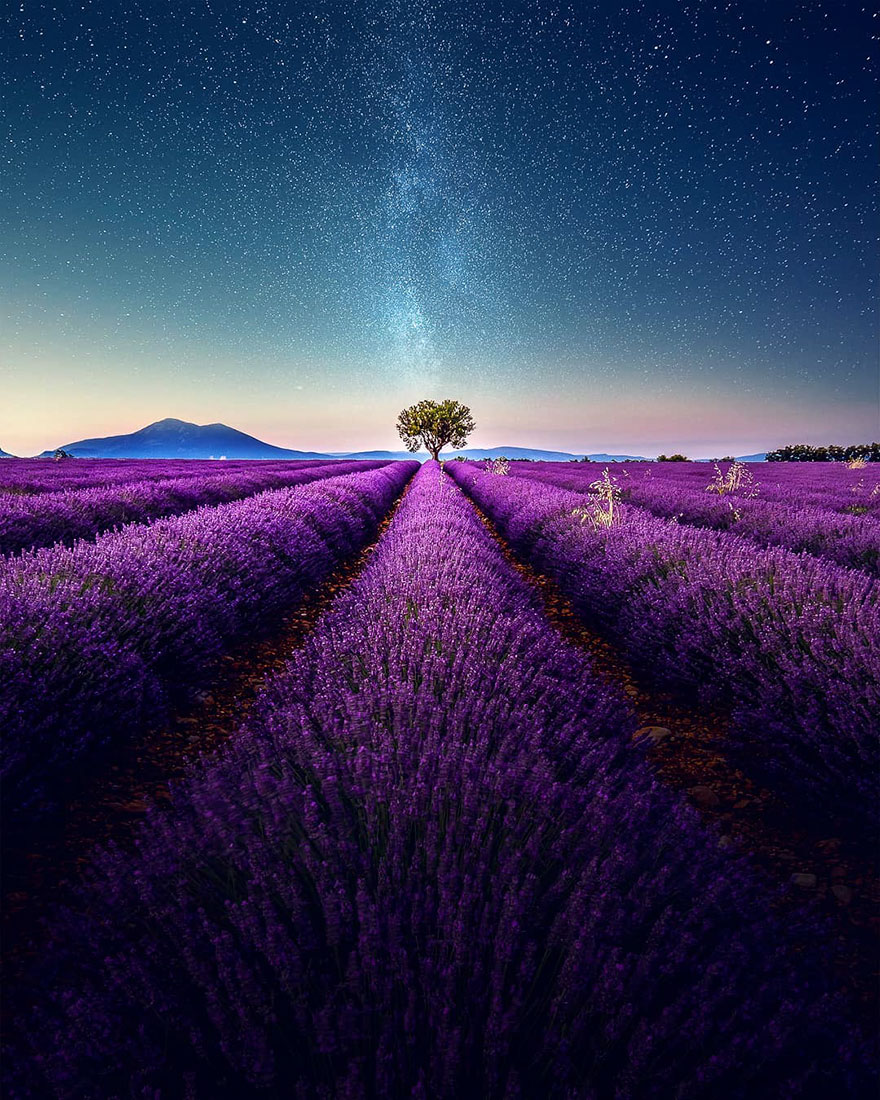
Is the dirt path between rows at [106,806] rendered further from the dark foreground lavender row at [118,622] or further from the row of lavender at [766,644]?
the row of lavender at [766,644]

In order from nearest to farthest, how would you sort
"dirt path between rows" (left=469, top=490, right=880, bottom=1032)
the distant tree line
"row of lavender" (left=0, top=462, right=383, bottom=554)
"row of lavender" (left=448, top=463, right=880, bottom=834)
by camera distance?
"dirt path between rows" (left=469, top=490, right=880, bottom=1032) → "row of lavender" (left=448, top=463, right=880, bottom=834) → "row of lavender" (left=0, top=462, right=383, bottom=554) → the distant tree line

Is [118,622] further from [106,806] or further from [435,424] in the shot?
[435,424]

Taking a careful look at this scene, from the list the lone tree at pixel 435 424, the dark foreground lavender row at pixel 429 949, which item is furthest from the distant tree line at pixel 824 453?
the dark foreground lavender row at pixel 429 949

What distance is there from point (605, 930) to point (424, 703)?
0.77m

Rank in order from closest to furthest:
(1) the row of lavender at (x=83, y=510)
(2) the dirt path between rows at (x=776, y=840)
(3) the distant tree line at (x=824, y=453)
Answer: (2) the dirt path between rows at (x=776, y=840) < (1) the row of lavender at (x=83, y=510) < (3) the distant tree line at (x=824, y=453)

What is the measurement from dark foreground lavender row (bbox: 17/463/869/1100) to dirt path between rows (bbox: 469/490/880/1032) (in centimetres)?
25

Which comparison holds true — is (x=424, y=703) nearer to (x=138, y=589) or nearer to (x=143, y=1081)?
A: (x=143, y=1081)

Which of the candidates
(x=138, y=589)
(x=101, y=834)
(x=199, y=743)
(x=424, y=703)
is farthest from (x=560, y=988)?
(x=138, y=589)

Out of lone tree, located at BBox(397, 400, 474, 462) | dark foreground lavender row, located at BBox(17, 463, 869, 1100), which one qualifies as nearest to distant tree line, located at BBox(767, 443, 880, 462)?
lone tree, located at BBox(397, 400, 474, 462)

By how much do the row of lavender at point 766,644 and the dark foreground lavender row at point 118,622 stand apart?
266 centimetres

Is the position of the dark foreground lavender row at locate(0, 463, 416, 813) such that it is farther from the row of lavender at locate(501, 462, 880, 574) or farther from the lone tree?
the lone tree

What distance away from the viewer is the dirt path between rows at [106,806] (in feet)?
5.01

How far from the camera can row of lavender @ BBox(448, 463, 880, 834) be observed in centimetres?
195

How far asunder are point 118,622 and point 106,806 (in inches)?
34.5
